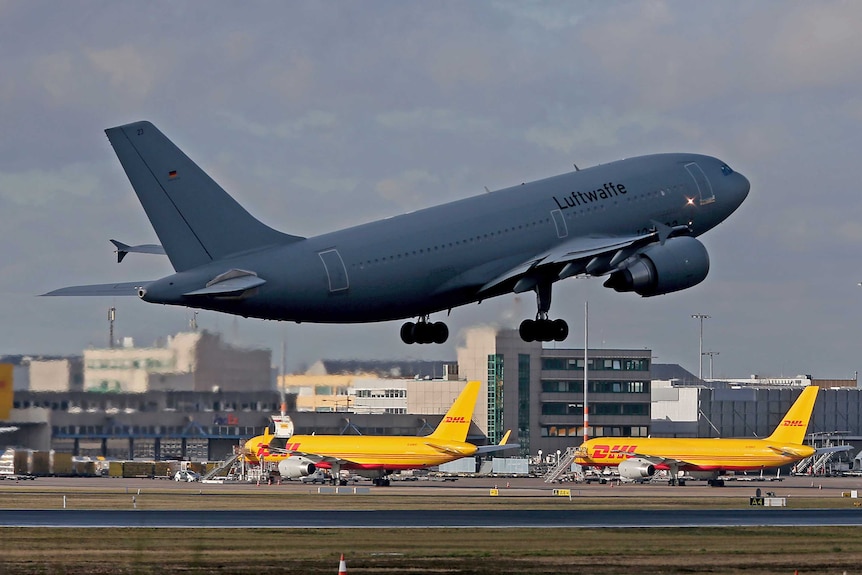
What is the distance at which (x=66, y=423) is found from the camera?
57188mm

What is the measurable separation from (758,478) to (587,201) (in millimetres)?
105059

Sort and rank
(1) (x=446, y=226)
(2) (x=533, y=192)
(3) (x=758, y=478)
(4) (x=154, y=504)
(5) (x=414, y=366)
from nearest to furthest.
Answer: (1) (x=446, y=226) → (2) (x=533, y=192) → (5) (x=414, y=366) → (4) (x=154, y=504) → (3) (x=758, y=478)

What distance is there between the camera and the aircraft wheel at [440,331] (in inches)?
2542

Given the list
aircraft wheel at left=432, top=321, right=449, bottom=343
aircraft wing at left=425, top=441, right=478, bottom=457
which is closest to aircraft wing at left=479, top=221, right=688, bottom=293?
aircraft wheel at left=432, top=321, right=449, bottom=343

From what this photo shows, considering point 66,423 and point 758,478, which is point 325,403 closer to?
point 66,423

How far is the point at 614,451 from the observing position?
15275 centimetres

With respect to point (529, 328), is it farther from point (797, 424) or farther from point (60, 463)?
point (797, 424)

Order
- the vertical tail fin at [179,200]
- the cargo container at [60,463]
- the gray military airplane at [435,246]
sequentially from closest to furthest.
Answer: the vertical tail fin at [179,200]
the gray military airplane at [435,246]
the cargo container at [60,463]

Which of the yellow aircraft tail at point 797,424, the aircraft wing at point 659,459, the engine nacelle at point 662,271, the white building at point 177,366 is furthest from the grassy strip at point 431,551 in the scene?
the yellow aircraft tail at point 797,424

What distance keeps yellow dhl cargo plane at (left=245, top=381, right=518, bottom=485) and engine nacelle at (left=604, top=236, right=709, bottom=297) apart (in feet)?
256

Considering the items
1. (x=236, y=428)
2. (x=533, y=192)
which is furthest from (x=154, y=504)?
(x=533, y=192)

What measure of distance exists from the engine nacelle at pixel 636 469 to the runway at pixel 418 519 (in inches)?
2243

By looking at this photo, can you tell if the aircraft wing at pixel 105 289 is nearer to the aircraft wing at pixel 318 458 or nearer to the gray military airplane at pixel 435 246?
the gray military airplane at pixel 435 246

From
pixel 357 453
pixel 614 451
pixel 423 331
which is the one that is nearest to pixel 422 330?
pixel 423 331
